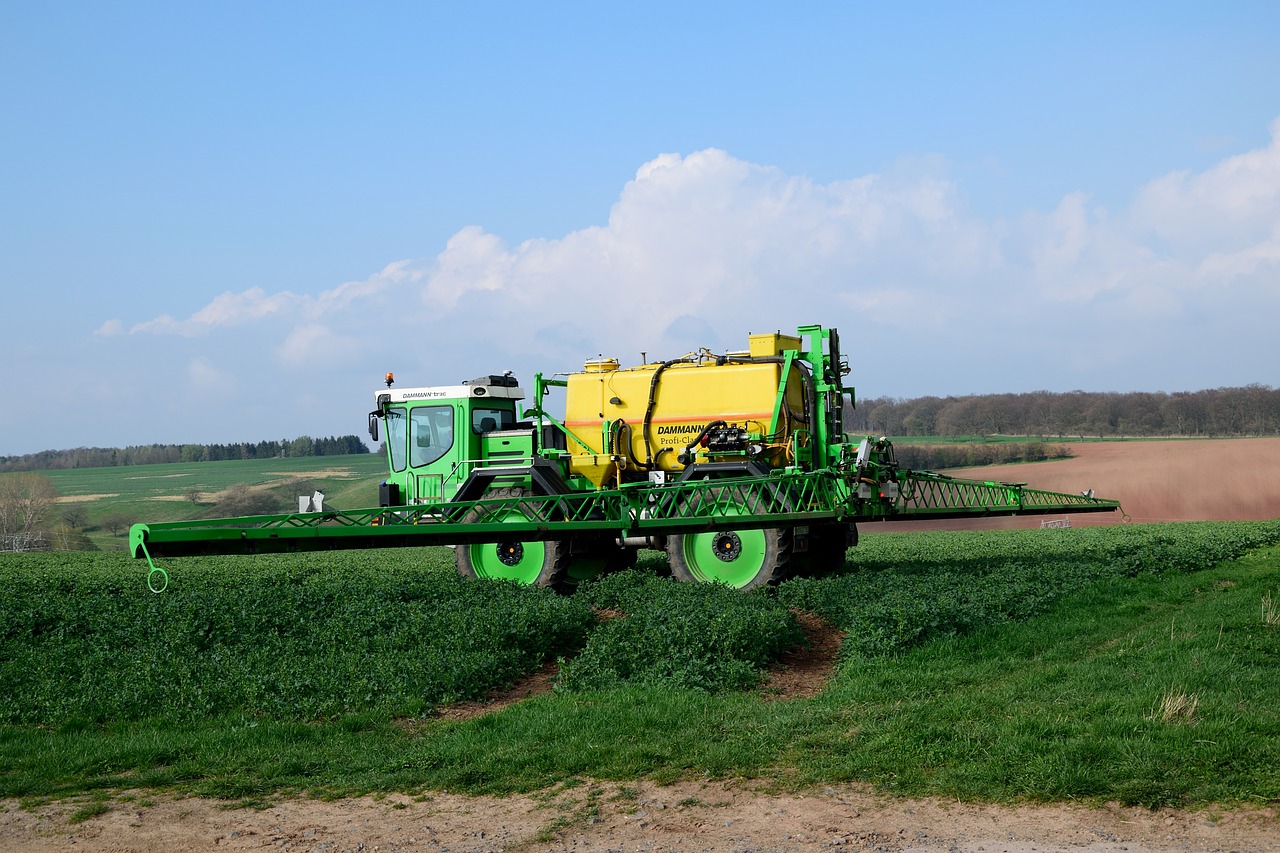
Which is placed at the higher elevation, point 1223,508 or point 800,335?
point 800,335

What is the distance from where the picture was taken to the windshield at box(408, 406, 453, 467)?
Answer: 61.2 feet

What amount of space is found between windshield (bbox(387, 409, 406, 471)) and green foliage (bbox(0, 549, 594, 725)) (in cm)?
265

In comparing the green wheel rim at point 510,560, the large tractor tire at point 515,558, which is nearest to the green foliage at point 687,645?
the large tractor tire at point 515,558

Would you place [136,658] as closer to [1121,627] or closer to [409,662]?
[409,662]

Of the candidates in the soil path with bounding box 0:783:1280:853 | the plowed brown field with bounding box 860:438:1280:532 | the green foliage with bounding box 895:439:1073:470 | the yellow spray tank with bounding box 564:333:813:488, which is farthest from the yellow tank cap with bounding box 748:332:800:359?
the green foliage with bounding box 895:439:1073:470

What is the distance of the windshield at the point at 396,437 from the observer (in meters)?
18.9

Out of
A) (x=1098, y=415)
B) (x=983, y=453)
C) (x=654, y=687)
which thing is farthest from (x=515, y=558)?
(x=1098, y=415)

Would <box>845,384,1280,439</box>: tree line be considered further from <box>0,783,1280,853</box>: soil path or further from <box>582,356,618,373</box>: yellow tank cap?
<box>0,783,1280,853</box>: soil path

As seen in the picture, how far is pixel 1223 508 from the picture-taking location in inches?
1528

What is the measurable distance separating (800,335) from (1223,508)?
2832 centimetres

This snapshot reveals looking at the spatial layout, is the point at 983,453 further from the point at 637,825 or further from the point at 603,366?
the point at 637,825

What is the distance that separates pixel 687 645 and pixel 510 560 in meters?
6.57

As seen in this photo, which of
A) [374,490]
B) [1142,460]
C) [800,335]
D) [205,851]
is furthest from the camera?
[374,490]

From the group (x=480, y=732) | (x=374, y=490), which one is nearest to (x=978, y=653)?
(x=480, y=732)
